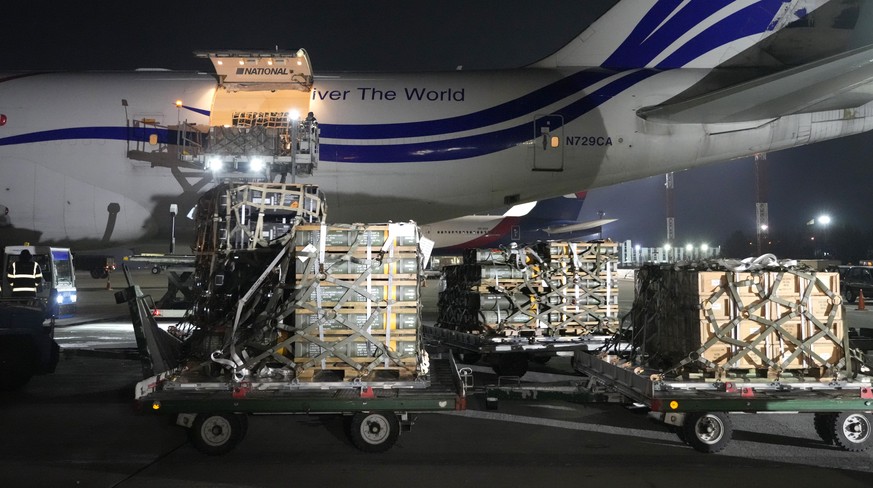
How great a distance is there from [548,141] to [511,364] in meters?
4.54

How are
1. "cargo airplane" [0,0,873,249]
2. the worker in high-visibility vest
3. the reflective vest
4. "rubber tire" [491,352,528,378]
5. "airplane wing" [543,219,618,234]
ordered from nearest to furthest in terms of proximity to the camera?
"rubber tire" [491,352,528,378], "cargo airplane" [0,0,873,249], the worker in high-visibility vest, the reflective vest, "airplane wing" [543,219,618,234]

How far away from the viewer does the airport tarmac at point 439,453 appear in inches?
227

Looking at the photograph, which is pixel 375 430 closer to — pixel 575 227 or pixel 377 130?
pixel 377 130

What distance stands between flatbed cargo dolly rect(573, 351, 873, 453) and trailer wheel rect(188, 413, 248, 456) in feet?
13.6

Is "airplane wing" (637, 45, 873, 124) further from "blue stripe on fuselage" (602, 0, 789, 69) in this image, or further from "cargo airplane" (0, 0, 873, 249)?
"blue stripe on fuselage" (602, 0, 789, 69)

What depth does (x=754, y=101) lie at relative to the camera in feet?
33.8

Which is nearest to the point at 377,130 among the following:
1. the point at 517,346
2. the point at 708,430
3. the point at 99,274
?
the point at 517,346

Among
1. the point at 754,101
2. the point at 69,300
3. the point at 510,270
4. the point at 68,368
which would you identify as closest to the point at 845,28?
the point at 754,101

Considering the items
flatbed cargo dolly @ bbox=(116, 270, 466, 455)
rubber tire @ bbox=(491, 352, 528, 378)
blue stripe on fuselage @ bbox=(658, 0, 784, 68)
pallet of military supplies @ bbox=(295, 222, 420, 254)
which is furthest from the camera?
blue stripe on fuselage @ bbox=(658, 0, 784, 68)

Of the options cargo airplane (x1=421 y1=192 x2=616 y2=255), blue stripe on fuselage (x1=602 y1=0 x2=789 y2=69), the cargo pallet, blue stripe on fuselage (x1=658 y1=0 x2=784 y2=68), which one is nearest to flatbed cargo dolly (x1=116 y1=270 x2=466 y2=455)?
the cargo pallet

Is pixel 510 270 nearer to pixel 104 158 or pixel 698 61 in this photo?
pixel 698 61

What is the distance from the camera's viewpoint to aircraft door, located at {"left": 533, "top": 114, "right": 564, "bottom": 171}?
41.0ft

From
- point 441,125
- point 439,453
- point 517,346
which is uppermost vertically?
point 441,125

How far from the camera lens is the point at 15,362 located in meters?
9.45
